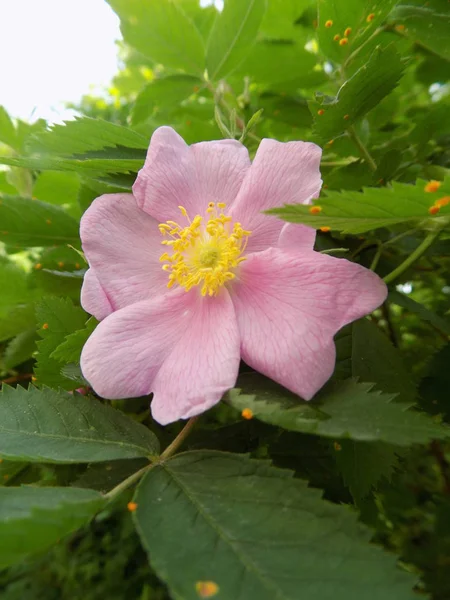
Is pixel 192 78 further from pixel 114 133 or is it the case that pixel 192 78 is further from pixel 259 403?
pixel 259 403

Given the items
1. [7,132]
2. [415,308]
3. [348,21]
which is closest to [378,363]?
[415,308]

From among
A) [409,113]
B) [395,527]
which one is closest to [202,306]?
[409,113]

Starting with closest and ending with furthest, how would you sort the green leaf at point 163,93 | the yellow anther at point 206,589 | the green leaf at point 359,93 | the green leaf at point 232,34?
the yellow anther at point 206,589 → the green leaf at point 359,93 → the green leaf at point 232,34 → the green leaf at point 163,93

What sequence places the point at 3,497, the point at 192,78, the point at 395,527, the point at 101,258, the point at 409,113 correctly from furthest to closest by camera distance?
1. the point at 395,527
2. the point at 409,113
3. the point at 192,78
4. the point at 101,258
5. the point at 3,497

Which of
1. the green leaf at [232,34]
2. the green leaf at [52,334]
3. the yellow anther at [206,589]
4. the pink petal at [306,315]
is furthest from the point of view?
the green leaf at [232,34]

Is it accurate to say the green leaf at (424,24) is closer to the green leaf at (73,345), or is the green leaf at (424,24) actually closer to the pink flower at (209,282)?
the pink flower at (209,282)

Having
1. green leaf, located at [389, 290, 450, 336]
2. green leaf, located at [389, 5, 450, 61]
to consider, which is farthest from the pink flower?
green leaf, located at [389, 5, 450, 61]

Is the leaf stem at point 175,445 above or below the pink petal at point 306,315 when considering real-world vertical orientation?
below

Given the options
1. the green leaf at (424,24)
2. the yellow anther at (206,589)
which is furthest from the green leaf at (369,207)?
the green leaf at (424,24)
